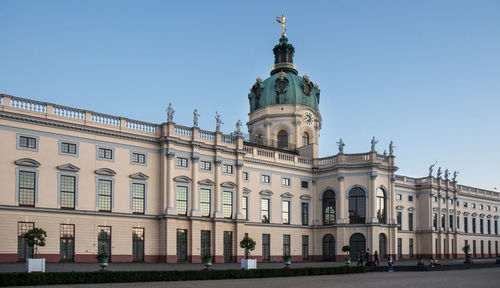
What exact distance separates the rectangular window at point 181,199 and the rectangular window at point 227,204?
16.5 ft

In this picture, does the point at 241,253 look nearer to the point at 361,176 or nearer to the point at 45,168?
the point at 361,176

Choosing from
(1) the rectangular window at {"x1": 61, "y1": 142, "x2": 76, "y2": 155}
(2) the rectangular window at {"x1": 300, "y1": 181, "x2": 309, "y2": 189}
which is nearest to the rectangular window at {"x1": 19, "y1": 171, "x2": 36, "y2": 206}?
(1) the rectangular window at {"x1": 61, "y1": 142, "x2": 76, "y2": 155}

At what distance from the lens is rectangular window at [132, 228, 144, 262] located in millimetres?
47062

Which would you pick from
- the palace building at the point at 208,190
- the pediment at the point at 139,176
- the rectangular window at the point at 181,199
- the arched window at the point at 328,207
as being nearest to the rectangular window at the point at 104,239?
the palace building at the point at 208,190

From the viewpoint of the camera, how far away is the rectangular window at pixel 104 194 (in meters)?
45.5

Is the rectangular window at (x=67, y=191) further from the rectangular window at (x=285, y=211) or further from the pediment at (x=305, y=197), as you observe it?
the pediment at (x=305, y=197)

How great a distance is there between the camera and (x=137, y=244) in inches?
1864

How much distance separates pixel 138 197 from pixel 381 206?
2971 centimetres

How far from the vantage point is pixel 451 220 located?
80750 mm

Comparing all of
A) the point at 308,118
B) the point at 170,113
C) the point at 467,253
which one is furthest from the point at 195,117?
the point at 467,253

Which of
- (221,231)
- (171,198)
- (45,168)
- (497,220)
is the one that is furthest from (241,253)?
(497,220)

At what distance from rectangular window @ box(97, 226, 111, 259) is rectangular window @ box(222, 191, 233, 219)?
13011mm

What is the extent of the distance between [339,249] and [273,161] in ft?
42.0

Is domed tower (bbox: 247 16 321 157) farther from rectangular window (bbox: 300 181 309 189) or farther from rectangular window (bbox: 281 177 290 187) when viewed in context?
rectangular window (bbox: 281 177 290 187)
